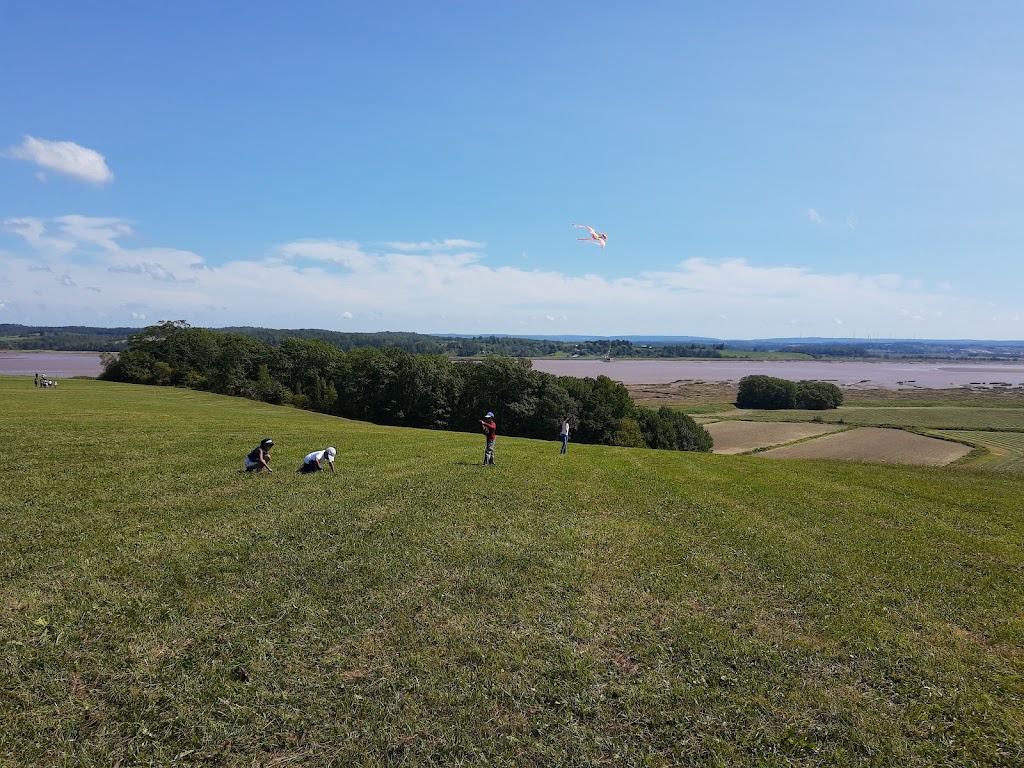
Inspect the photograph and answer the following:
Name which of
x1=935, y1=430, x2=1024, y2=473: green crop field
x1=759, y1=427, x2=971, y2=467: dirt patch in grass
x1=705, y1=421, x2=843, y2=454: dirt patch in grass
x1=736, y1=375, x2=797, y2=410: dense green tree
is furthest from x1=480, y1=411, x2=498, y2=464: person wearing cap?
x1=736, y1=375, x2=797, y2=410: dense green tree

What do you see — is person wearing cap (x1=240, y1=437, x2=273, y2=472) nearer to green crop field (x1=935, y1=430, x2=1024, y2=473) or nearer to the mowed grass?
the mowed grass

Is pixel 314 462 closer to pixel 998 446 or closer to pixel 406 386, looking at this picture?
pixel 406 386

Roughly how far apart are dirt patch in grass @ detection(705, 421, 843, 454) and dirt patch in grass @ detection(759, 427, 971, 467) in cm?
339

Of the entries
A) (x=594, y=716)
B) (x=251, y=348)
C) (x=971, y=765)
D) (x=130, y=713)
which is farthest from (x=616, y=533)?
(x=251, y=348)

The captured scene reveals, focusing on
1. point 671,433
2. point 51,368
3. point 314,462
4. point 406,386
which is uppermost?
point 314,462

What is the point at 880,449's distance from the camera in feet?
206

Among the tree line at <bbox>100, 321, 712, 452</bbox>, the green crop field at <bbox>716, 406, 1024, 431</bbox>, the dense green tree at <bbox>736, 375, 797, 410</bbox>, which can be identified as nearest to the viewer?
the tree line at <bbox>100, 321, 712, 452</bbox>

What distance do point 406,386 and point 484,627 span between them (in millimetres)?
66679

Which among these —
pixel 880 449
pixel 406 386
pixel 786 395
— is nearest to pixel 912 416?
pixel 786 395

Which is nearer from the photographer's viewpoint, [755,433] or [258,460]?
[258,460]

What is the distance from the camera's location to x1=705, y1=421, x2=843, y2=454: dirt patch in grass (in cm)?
7025

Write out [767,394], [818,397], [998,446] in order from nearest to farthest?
[998,446]
[818,397]
[767,394]

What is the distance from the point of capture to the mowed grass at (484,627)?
6.88 meters

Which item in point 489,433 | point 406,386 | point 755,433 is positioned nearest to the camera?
point 489,433
